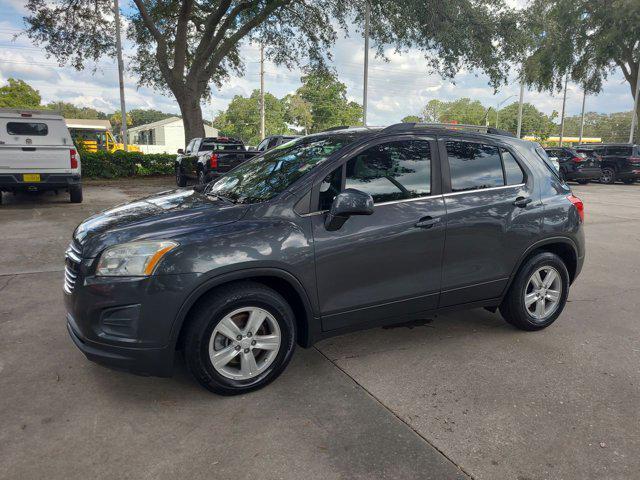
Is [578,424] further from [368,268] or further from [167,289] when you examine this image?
[167,289]

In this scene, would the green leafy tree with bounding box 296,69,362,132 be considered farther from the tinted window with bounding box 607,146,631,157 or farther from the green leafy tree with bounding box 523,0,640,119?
the tinted window with bounding box 607,146,631,157

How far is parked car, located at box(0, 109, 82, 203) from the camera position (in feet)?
33.2

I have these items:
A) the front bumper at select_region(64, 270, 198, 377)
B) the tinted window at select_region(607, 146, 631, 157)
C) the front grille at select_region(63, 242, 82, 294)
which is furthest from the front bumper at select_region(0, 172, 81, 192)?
the tinted window at select_region(607, 146, 631, 157)

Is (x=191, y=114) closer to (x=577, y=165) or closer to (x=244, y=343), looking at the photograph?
(x=577, y=165)

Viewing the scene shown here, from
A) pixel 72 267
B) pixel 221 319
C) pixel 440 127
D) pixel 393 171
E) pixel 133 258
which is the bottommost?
pixel 221 319

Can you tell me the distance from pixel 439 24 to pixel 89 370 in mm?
16122

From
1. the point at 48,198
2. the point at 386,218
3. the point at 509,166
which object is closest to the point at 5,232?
the point at 48,198

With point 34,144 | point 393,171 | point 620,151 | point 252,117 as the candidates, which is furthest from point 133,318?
point 252,117

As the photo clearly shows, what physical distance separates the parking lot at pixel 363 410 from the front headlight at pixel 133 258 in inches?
34.0

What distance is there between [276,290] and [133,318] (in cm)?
91

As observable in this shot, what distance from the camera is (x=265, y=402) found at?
3.05 m

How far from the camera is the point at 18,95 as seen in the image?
62.5m

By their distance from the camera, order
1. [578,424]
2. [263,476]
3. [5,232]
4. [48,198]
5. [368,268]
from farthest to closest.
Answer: [48,198] → [5,232] → [368,268] → [578,424] → [263,476]

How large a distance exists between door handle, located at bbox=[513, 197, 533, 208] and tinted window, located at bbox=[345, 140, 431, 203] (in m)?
0.87
